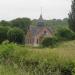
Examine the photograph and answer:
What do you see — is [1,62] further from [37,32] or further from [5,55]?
[37,32]

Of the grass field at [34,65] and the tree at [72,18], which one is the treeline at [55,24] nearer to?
the tree at [72,18]

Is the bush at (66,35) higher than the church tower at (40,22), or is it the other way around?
the church tower at (40,22)

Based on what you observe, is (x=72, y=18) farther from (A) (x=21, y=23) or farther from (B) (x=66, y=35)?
(A) (x=21, y=23)

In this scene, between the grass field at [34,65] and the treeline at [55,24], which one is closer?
the grass field at [34,65]

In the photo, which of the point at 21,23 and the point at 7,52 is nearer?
the point at 7,52

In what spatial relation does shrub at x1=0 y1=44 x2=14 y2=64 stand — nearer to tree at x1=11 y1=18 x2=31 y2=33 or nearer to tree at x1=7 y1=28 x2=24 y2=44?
tree at x1=7 y1=28 x2=24 y2=44

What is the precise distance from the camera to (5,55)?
1377 centimetres

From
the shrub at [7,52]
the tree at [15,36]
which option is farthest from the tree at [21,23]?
the shrub at [7,52]

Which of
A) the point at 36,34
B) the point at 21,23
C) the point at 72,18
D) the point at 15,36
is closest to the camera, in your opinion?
the point at 72,18

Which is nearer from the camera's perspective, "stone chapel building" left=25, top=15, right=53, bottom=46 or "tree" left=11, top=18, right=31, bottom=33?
"stone chapel building" left=25, top=15, right=53, bottom=46

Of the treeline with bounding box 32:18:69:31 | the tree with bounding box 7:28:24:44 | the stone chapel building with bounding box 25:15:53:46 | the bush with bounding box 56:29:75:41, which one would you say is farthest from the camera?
the treeline with bounding box 32:18:69:31

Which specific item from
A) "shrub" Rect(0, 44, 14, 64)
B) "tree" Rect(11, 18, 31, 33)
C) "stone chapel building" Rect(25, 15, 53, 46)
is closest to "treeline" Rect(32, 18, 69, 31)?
"tree" Rect(11, 18, 31, 33)

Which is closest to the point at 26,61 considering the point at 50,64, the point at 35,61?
the point at 35,61

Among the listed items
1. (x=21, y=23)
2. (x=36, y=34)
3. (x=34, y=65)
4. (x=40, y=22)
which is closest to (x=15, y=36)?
(x=36, y=34)
